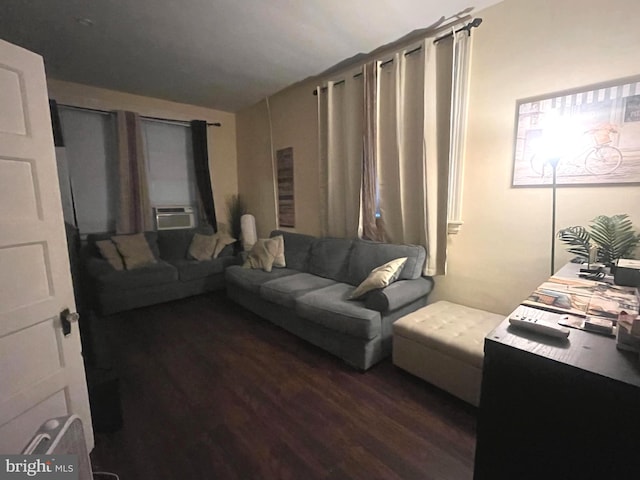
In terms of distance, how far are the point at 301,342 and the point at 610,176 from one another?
2509mm

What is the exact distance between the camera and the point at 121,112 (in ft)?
12.5

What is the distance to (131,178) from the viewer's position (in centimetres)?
400

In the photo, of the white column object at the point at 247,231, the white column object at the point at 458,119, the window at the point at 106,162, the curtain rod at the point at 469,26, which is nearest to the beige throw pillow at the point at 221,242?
the white column object at the point at 247,231

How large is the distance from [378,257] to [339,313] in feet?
2.50

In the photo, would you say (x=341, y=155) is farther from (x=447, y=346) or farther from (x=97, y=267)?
(x=97, y=267)

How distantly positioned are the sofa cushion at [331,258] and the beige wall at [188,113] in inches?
95.3

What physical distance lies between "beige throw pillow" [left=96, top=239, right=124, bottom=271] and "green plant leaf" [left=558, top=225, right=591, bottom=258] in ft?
13.7

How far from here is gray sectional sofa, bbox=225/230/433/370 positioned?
85.7 inches

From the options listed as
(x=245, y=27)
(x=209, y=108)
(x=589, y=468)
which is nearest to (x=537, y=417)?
(x=589, y=468)

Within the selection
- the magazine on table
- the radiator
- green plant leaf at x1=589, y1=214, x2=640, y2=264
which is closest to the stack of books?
the magazine on table

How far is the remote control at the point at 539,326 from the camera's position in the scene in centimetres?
89

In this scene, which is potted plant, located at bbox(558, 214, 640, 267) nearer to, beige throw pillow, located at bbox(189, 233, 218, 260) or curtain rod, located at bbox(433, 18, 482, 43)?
curtain rod, located at bbox(433, 18, 482, 43)

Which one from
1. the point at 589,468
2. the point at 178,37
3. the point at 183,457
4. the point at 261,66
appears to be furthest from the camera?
the point at 261,66

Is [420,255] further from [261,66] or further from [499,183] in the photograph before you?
[261,66]
